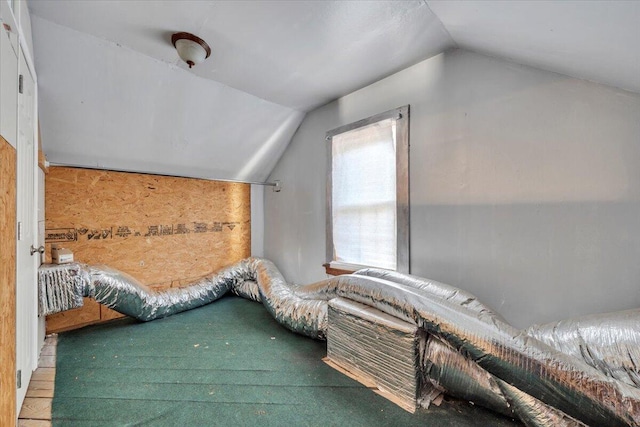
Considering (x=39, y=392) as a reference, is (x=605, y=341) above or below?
above

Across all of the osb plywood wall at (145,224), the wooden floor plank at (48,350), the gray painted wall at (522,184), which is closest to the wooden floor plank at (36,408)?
the wooden floor plank at (48,350)

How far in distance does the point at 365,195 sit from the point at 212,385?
1.88m

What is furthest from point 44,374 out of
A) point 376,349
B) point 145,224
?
point 376,349

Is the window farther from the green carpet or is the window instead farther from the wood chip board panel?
the green carpet

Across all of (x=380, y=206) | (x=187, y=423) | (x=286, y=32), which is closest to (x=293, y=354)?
(x=187, y=423)

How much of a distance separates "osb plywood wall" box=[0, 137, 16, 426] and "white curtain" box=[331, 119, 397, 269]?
2222mm

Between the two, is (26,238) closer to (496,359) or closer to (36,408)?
(36,408)

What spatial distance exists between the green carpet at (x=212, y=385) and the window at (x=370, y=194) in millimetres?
941

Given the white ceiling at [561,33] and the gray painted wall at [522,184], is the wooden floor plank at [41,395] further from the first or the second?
the white ceiling at [561,33]

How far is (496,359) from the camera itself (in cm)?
115

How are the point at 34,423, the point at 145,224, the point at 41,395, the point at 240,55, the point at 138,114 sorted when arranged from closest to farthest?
1. the point at 34,423
2. the point at 41,395
3. the point at 240,55
4. the point at 138,114
5. the point at 145,224

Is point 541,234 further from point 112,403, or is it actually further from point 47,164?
point 47,164

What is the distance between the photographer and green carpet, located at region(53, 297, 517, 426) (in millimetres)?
1291

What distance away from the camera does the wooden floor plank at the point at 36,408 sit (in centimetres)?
129
